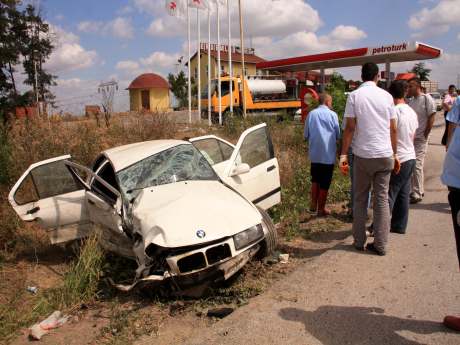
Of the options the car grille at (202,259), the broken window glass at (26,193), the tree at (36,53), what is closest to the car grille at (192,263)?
the car grille at (202,259)

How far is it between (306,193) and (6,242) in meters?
5.36

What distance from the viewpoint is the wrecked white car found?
404cm

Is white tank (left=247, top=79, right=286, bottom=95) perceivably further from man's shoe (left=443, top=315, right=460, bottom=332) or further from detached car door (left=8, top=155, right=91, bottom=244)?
man's shoe (left=443, top=315, right=460, bottom=332)

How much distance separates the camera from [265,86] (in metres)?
22.8

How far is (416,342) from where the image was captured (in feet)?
9.81

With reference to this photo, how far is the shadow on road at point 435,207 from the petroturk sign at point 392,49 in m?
11.5

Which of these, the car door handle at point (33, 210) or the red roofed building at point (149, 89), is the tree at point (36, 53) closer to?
the red roofed building at point (149, 89)

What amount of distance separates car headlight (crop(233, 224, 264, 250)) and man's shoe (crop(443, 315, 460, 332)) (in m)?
1.86

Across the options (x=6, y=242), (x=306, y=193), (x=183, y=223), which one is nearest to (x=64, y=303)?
(x=183, y=223)

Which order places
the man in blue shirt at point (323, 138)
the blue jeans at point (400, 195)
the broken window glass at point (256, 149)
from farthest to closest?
the man in blue shirt at point (323, 138), the broken window glass at point (256, 149), the blue jeans at point (400, 195)

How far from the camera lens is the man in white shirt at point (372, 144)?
14.5ft

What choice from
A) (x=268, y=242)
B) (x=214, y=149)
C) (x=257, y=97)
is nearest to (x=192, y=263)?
(x=268, y=242)

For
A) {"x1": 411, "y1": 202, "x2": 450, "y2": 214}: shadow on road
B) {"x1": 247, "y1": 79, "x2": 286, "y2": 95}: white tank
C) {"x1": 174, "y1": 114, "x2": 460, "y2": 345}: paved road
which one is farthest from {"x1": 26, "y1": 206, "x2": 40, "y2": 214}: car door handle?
{"x1": 247, "y1": 79, "x2": 286, "y2": 95}: white tank

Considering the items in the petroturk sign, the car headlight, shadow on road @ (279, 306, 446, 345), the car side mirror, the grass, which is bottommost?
the grass
